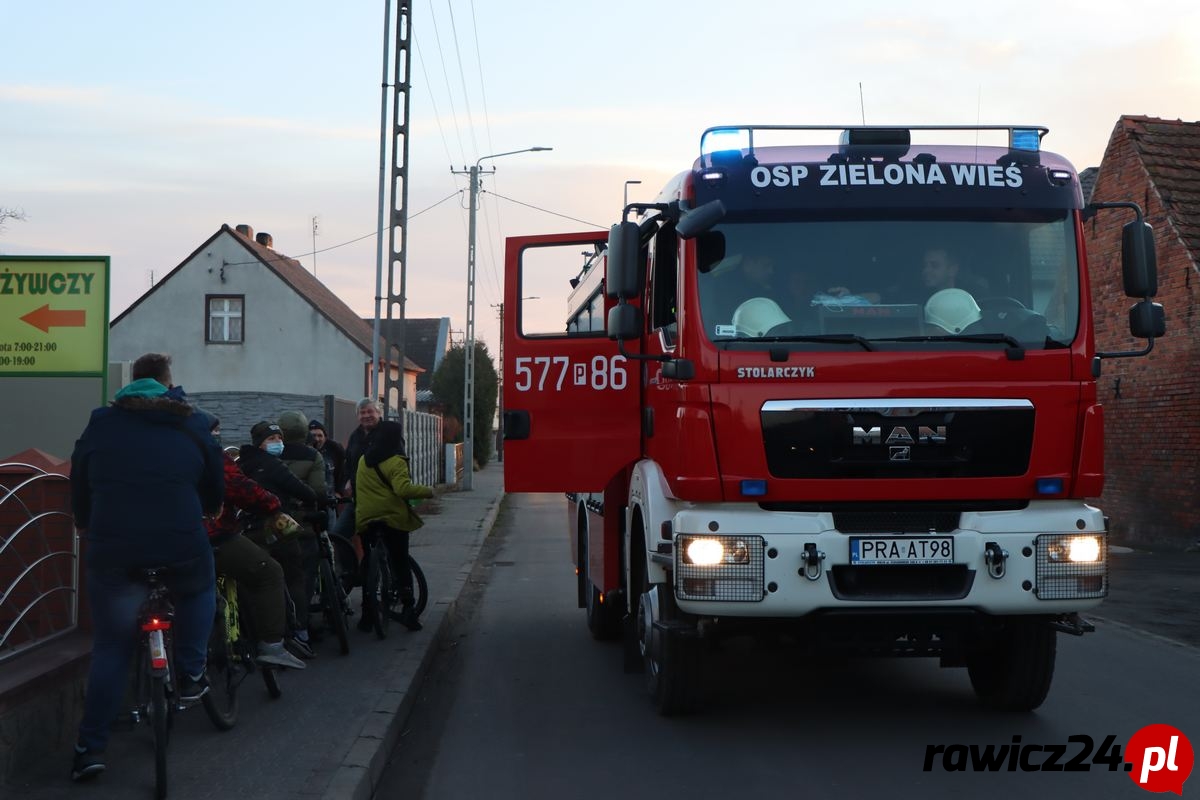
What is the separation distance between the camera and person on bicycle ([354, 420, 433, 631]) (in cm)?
1037

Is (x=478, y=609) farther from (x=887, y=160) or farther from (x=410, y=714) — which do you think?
(x=887, y=160)

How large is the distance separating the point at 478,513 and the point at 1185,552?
550 inches

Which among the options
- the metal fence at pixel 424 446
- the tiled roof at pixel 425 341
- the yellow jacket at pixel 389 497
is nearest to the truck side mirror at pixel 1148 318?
the yellow jacket at pixel 389 497

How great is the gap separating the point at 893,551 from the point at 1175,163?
15.3m

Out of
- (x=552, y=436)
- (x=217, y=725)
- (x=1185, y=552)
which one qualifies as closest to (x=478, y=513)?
(x=1185, y=552)

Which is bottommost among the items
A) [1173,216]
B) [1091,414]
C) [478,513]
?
[478,513]

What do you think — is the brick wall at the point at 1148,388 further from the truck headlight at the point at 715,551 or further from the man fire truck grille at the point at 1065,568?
the truck headlight at the point at 715,551

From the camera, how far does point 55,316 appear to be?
9.48 meters

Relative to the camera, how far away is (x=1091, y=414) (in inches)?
273

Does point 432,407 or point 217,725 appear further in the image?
point 432,407

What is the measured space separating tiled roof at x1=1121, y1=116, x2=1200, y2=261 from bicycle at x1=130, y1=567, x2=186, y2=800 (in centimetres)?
1620

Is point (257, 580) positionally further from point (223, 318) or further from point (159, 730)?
point (223, 318)

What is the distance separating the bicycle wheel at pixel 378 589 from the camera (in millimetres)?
10227

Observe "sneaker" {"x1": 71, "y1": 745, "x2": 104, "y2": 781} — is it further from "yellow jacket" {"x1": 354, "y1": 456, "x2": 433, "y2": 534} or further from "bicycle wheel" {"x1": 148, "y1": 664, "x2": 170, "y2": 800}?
"yellow jacket" {"x1": 354, "y1": 456, "x2": 433, "y2": 534}
